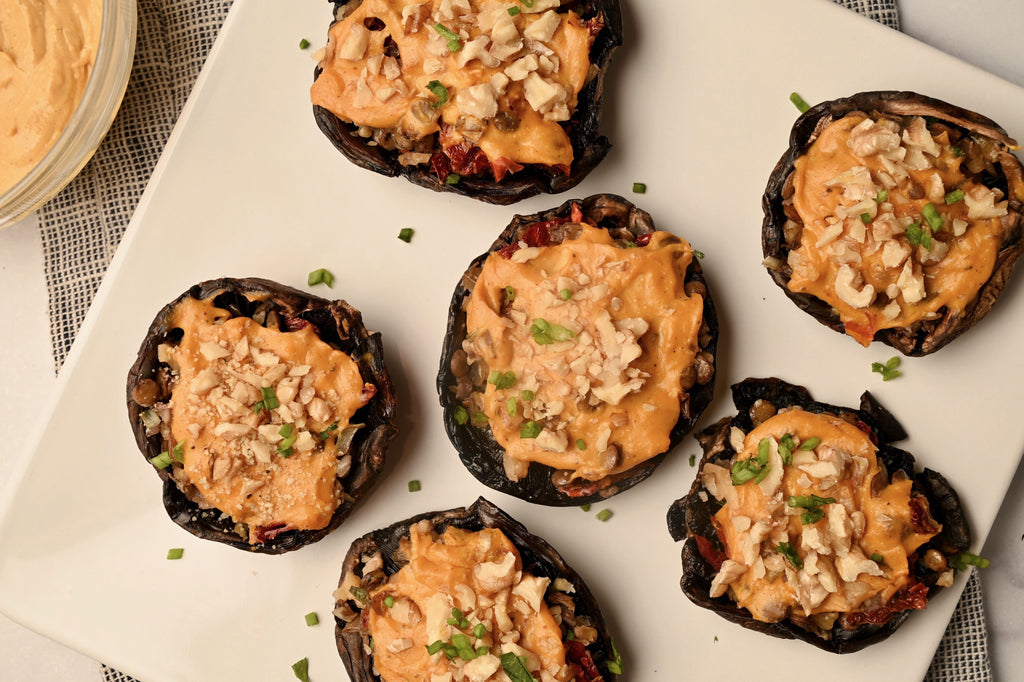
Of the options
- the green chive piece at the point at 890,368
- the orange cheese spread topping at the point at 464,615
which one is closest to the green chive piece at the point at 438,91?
the orange cheese spread topping at the point at 464,615

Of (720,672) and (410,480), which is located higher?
(410,480)

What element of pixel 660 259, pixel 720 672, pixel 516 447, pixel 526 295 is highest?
pixel 660 259

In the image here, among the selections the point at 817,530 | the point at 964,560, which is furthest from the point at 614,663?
the point at 964,560

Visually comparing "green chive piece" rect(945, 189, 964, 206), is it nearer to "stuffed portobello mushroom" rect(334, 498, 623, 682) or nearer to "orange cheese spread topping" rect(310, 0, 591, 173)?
"orange cheese spread topping" rect(310, 0, 591, 173)

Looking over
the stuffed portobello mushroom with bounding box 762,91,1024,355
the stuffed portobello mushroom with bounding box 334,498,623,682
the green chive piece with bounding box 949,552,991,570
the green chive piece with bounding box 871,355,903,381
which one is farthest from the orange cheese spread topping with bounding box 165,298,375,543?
the green chive piece with bounding box 949,552,991,570

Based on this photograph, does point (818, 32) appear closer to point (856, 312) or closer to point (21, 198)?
point (856, 312)

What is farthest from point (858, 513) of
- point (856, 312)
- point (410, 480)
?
point (410, 480)
